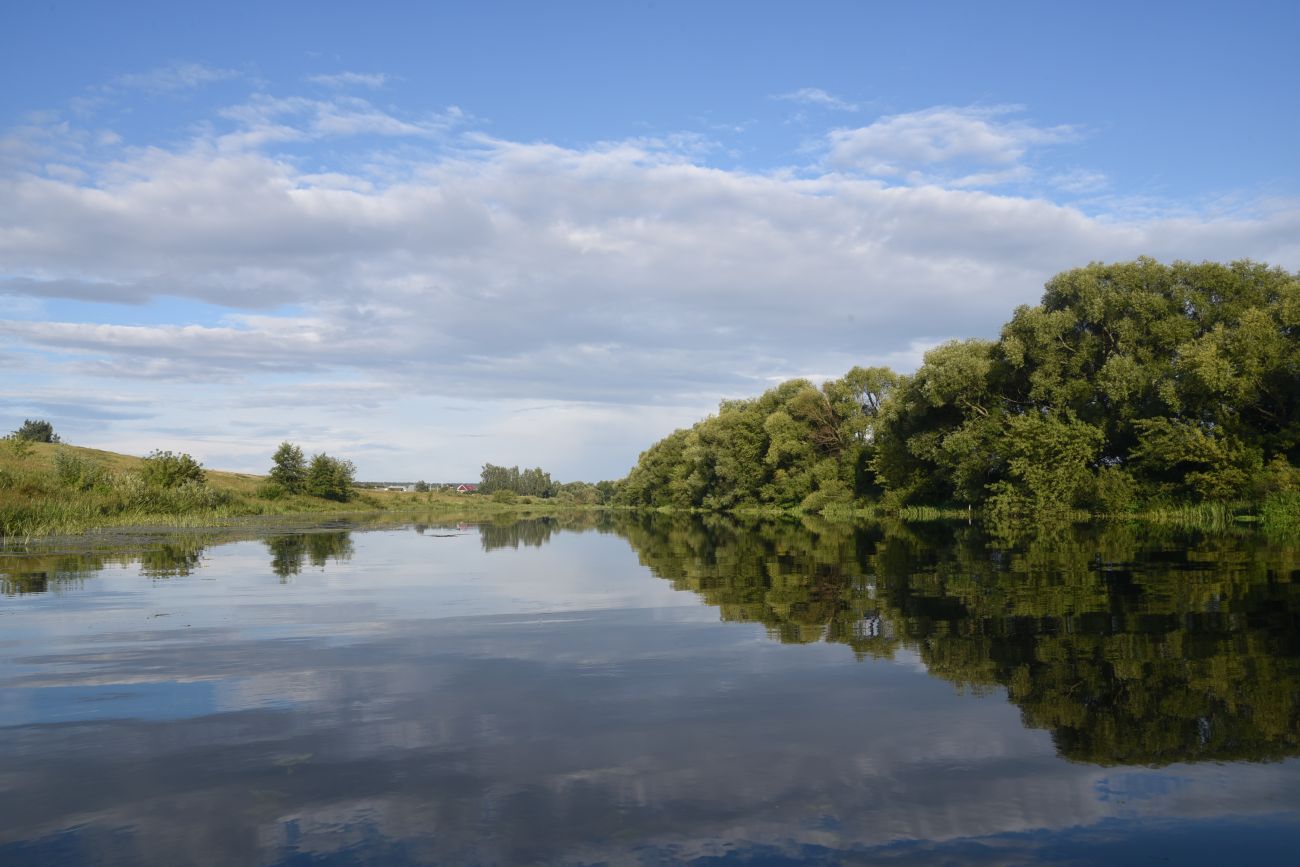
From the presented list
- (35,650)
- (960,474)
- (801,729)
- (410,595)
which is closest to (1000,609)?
(801,729)

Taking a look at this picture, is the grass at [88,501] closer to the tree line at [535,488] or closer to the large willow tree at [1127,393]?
the large willow tree at [1127,393]

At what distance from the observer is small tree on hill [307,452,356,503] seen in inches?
3834

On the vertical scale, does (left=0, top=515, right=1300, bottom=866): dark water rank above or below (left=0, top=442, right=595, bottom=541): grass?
below

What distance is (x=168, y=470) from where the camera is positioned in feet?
195

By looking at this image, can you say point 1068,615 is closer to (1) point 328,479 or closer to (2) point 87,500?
(2) point 87,500

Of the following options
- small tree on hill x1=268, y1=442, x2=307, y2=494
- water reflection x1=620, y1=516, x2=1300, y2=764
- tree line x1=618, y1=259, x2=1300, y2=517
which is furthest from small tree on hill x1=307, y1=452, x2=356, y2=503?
water reflection x1=620, y1=516, x2=1300, y2=764

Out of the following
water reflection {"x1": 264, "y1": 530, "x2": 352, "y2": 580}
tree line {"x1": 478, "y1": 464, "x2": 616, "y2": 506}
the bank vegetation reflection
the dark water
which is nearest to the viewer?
the dark water

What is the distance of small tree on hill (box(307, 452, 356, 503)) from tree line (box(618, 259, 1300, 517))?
63.4m

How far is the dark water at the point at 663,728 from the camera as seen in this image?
517 cm

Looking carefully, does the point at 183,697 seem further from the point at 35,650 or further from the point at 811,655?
the point at 811,655

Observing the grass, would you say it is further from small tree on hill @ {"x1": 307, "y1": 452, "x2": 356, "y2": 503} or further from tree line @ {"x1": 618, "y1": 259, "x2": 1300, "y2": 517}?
tree line @ {"x1": 618, "y1": 259, "x2": 1300, "y2": 517}

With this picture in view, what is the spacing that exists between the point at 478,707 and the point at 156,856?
3467mm

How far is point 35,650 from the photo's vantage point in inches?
441

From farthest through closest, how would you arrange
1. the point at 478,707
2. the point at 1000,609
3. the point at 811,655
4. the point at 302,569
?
the point at 302,569 → the point at 1000,609 → the point at 811,655 → the point at 478,707
